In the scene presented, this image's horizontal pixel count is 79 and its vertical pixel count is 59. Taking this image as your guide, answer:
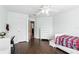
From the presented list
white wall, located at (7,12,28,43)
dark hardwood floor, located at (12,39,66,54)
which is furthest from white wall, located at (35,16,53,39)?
dark hardwood floor, located at (12,39,66,54)

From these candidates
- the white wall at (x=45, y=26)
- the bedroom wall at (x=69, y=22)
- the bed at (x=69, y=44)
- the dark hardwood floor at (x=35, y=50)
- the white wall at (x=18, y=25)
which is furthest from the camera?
the white wall at (x=45, y=26)

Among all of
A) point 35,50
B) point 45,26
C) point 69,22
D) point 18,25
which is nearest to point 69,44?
point 35,50

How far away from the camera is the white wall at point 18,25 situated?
6.21 m

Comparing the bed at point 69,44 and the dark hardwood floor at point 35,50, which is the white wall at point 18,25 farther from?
the bed at point 69,44

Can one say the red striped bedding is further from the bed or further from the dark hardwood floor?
the dark hardwood floor

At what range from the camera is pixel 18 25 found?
264 inches

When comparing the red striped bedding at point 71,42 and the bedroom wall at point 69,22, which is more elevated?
the bedroom wall at point 69,22

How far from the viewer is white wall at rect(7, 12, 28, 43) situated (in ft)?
20.4

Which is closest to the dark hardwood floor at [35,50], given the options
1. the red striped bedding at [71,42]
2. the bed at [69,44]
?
the bed at [69,44]

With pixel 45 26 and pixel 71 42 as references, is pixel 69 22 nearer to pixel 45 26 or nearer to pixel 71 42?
pixel 71 42

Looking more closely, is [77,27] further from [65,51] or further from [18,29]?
[18,29]

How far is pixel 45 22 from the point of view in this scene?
8602 millimetres

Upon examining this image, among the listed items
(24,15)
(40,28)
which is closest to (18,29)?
(24,15)
